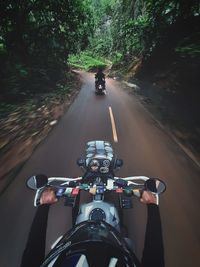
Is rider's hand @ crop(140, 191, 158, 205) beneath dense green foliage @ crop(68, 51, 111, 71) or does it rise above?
above

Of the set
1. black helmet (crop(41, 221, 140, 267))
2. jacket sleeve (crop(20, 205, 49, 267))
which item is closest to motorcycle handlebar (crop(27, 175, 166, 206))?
jacket sleeve (crop(20, 205, 49, 267))

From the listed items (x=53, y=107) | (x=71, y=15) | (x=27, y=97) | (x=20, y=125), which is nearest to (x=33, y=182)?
(x=20, y=125)

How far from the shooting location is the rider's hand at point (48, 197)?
3.19 m

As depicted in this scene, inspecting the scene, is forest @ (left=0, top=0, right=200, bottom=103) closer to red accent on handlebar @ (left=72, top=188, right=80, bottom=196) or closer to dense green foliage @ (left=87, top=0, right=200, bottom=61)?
dense green foliage @ (left=87, top=0, right=200, bottom=61)

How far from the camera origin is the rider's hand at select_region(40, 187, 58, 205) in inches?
126

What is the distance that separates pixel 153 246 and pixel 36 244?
115 centimetres

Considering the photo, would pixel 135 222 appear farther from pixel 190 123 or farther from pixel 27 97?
pixel 27 97

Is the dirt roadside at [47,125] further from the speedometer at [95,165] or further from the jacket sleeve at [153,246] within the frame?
the jacket sleeve at [153,246]

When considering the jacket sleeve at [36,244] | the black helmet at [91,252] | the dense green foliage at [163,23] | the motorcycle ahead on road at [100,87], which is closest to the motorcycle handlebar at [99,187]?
the jacket sleeve at [36,244]

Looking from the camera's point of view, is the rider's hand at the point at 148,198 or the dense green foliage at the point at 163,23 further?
the dense green foliage at the point at 163,23

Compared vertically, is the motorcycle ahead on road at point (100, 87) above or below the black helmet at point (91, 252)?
below

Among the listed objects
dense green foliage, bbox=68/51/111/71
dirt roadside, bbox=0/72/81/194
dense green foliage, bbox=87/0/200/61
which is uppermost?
dense green foliage, bbox=87/0/200/61

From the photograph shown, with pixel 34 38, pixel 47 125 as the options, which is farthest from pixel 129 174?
pixel 34 38

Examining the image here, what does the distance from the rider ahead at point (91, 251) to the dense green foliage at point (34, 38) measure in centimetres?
1481
